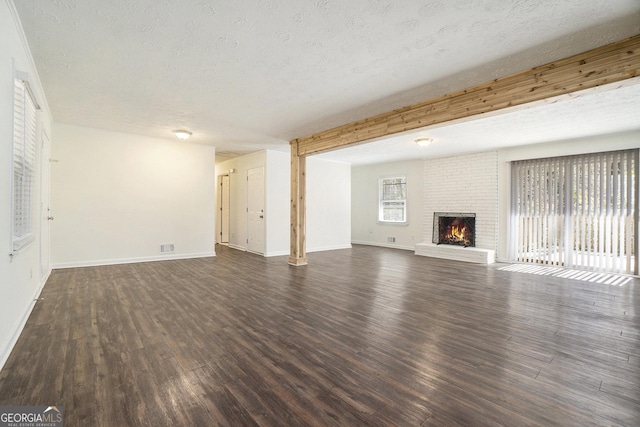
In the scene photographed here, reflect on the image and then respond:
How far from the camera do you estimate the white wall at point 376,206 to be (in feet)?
28.4

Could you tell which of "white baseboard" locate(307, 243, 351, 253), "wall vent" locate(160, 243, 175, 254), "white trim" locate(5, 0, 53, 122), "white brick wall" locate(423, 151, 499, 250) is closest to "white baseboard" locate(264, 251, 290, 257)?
"white baseboard" locate(307, 243, 351, 253)

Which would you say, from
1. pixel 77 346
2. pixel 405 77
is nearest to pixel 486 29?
pixel 405 77

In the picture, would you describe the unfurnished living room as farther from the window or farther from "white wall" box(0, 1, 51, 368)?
the window

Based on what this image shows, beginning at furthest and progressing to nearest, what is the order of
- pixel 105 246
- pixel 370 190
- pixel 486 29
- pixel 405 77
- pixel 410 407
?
pixel 370 190, pixel 105 246, pixel 405 77, pixel 486 29, pixel 410 407

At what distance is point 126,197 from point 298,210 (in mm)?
3486

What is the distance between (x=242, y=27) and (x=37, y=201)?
3.61m

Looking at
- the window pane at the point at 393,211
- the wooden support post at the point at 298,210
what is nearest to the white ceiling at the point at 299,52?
the wooden support post at the point at 298,210

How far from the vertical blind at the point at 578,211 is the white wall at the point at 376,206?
2416 millimetres

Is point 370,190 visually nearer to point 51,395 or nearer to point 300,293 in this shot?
point 300,293

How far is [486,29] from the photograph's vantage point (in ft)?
7.97

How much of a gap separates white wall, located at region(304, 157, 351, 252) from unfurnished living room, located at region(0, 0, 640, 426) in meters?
1.71

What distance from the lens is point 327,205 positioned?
28.5ft

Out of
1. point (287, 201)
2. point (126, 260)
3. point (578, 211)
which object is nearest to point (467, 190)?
point (578, 211)

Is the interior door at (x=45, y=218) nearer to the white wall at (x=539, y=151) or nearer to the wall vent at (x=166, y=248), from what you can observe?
the wall vent at (x=166, y=248)
